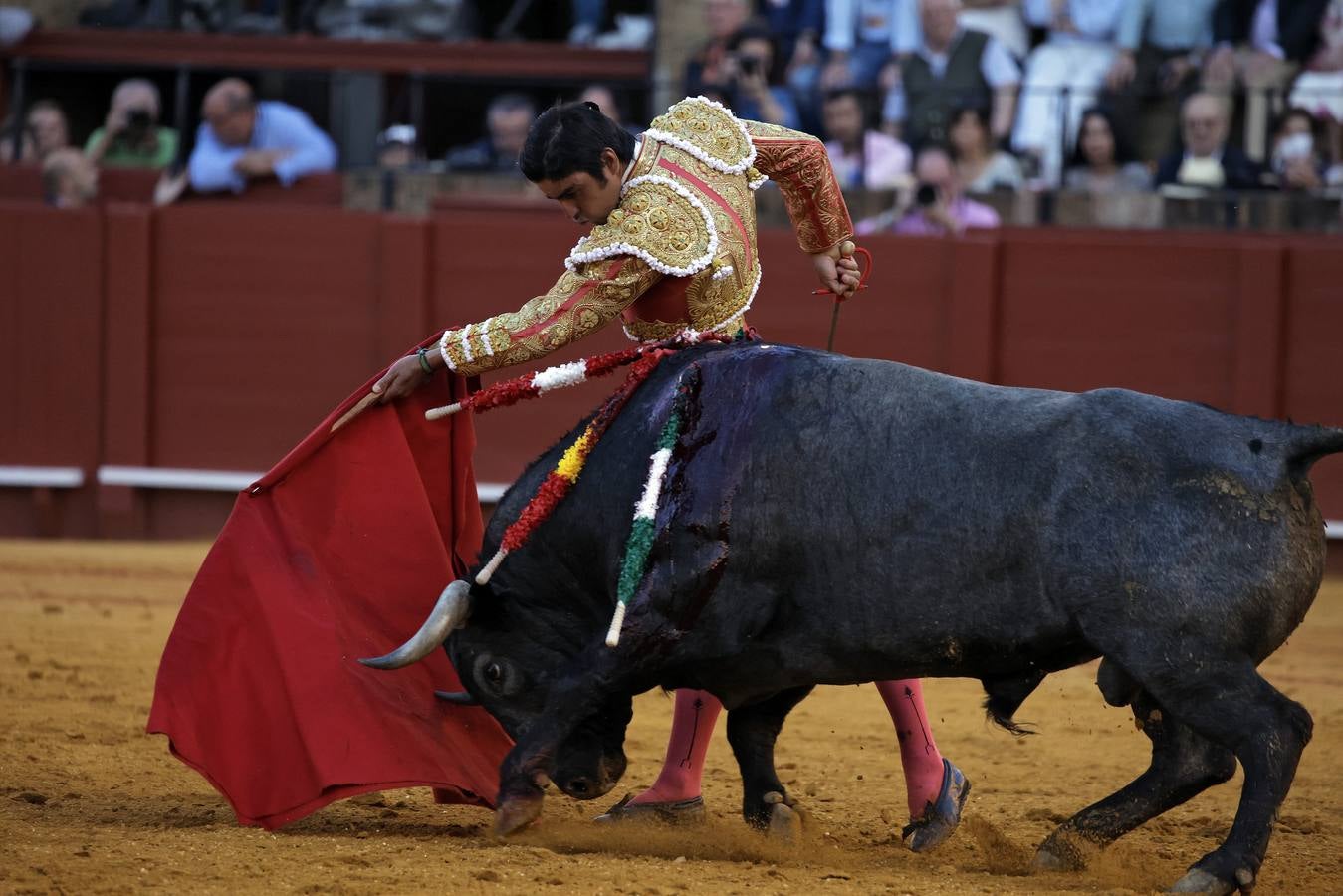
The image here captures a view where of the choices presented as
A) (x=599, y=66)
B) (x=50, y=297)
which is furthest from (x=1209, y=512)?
(x=599, y=66)

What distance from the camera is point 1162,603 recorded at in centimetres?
281

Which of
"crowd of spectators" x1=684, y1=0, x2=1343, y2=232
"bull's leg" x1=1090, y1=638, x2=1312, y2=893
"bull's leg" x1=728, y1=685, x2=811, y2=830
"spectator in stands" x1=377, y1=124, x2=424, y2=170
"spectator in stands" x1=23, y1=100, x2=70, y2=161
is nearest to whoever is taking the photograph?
"bull's leg" x1=1090, y1=638, x2=1312, y2=893

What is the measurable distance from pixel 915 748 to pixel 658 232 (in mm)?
1144

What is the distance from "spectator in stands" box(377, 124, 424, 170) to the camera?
326 inches

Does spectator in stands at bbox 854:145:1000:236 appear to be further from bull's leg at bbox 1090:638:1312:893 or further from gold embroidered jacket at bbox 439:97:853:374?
bull's leg at bbox 1090:638:1312:893

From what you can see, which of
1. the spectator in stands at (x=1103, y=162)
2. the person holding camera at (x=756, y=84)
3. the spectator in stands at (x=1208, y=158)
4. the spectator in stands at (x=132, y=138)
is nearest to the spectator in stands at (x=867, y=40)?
the person holding camera at (x=756, y=84)

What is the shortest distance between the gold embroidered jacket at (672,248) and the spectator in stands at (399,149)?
16.4 feet

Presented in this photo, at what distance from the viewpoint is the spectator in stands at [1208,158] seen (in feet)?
24.3

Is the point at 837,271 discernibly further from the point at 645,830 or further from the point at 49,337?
the point at 49,337

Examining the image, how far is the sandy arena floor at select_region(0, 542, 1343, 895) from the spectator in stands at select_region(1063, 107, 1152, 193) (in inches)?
106

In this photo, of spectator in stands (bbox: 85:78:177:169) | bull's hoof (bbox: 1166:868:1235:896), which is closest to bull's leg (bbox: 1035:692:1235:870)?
bull's hoof (bbox: 1166:868:1235:896)

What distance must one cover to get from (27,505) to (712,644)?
218 inches

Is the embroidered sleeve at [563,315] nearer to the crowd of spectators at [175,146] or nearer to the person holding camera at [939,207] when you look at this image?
the person holding camera at [939,207]

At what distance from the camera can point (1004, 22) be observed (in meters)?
8.24
